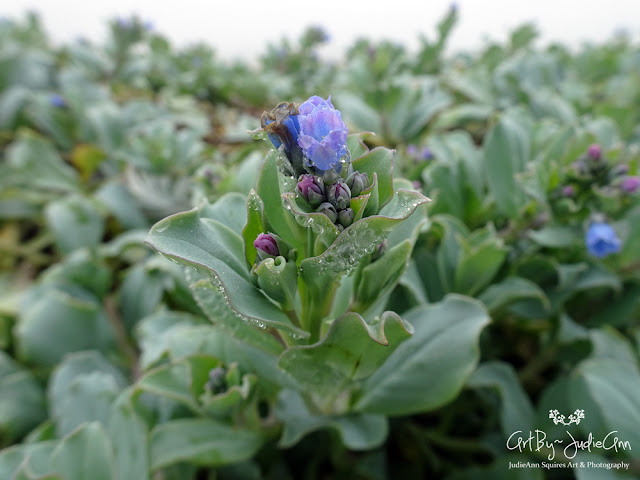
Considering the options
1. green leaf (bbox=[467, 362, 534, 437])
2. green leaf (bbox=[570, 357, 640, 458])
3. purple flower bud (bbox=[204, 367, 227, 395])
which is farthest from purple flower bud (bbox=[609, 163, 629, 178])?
purple flower bud (bbox=[204, 367, 227, 395])

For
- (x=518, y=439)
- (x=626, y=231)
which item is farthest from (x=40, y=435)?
(x=626, y=231)

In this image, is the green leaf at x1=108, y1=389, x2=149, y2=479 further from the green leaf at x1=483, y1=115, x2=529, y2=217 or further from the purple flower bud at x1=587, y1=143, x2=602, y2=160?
the purple flower bud at x1=587, y1=143, x2=602, y2=160

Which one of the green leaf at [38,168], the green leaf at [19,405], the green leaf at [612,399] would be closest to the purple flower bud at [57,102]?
the green leaf at [38,168]

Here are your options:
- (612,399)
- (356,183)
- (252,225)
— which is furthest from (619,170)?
(252,225)

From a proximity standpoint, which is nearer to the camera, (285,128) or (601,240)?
(285,128)

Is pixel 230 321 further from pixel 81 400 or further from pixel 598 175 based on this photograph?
pixel 598 175

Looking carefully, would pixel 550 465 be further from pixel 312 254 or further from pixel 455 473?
pixel 312 254
